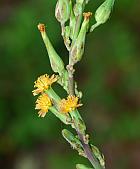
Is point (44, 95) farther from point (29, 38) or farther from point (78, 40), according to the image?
point (29, 38)

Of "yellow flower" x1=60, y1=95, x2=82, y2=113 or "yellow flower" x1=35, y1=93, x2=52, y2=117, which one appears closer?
"yellow flower" x1=60, y1=95, x2=82, y2=113

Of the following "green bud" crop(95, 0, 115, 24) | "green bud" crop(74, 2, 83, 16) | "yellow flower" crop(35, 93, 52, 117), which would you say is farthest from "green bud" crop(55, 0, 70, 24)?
"yellow flower" crop(35, 93, 52, 117)

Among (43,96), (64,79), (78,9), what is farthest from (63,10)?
(43,96)

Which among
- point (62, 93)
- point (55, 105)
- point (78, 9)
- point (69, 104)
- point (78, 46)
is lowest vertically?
Answer: point (69, 104)

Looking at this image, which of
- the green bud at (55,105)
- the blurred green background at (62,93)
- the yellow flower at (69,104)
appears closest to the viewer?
the yellow flower at (69,104)

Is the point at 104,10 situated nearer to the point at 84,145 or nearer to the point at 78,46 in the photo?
the point at 78,46

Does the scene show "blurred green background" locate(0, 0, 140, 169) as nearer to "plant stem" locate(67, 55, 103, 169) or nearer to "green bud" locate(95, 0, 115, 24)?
"green bud" locate(95, 0, 115, 24)

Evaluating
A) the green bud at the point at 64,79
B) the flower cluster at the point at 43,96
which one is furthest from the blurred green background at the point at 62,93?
the green bud at the point at 64,79

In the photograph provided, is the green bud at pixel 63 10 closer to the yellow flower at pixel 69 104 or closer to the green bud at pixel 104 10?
the green bud at pixel 104 10

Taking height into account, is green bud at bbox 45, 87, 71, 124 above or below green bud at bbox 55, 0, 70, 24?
below
